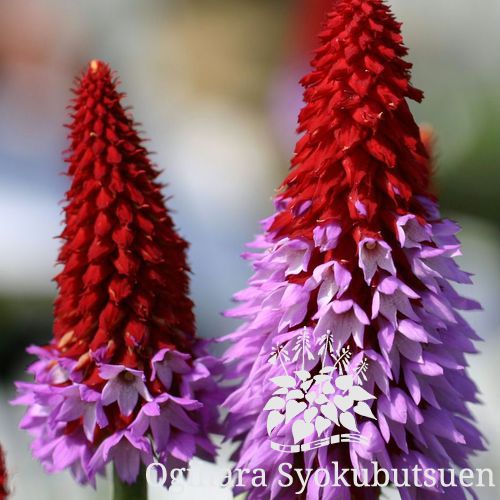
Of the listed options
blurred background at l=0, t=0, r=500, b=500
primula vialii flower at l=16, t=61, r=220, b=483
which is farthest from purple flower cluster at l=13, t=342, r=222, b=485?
blurred background at l=0, t=0, r=500, b=500

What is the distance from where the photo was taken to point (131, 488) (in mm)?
481

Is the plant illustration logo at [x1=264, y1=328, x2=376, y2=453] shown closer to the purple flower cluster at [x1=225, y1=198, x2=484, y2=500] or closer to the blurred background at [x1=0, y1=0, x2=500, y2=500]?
the purple flower cluster at [x1=225, y1=198, x2=484, y2=500]

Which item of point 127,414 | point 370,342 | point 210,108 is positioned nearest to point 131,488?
point 127,414

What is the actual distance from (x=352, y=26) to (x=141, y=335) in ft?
0.61

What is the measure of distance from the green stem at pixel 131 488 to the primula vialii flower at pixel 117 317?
11 mm

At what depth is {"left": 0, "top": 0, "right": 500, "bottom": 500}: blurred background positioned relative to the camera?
81.1 inches

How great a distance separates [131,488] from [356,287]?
163 millimetres

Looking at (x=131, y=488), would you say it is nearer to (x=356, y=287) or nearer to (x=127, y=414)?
(x=127, y=414)

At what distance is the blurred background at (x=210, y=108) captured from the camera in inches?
81.1

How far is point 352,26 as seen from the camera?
43 centimetres

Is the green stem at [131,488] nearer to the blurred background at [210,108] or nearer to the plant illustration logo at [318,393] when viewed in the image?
the plant illustration logo at [318,393]

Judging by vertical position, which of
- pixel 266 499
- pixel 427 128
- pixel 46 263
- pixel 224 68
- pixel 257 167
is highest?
pixel 224 68

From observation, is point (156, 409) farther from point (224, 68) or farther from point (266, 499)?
point (224, 68)

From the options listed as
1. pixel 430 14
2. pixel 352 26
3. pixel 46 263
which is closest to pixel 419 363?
pixel 352 26
